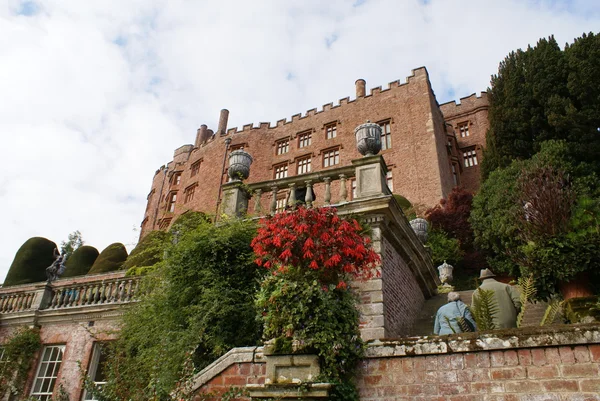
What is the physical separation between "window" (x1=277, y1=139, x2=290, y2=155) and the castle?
0.08m

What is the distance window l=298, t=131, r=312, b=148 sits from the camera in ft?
106

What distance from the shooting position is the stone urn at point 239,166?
892 cm

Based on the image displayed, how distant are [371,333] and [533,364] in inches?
102

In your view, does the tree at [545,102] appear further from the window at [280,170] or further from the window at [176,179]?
the window at [176,179]

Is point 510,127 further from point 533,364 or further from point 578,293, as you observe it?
point 533,364

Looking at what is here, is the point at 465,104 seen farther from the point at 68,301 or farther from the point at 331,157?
the point at 68,301

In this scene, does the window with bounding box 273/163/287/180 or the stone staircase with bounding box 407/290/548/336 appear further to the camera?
the window with bounding box 273/163/287/180

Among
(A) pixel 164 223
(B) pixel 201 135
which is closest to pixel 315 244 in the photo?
(A) pixel 164 223

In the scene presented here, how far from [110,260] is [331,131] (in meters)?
17.0

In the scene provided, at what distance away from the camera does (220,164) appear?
115 feet

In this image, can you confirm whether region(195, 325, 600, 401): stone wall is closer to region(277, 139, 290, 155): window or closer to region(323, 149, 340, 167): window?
region(323, 149, 340, 167): window

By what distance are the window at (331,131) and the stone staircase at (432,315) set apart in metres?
22.0

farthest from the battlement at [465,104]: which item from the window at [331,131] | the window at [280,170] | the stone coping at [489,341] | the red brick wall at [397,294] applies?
the stone coping at [489,341]

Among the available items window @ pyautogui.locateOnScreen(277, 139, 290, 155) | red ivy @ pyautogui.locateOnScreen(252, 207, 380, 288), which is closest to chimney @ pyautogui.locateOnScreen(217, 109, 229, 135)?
window @ pyautogui.locateOnScreen(277, 139, 290, 155)
